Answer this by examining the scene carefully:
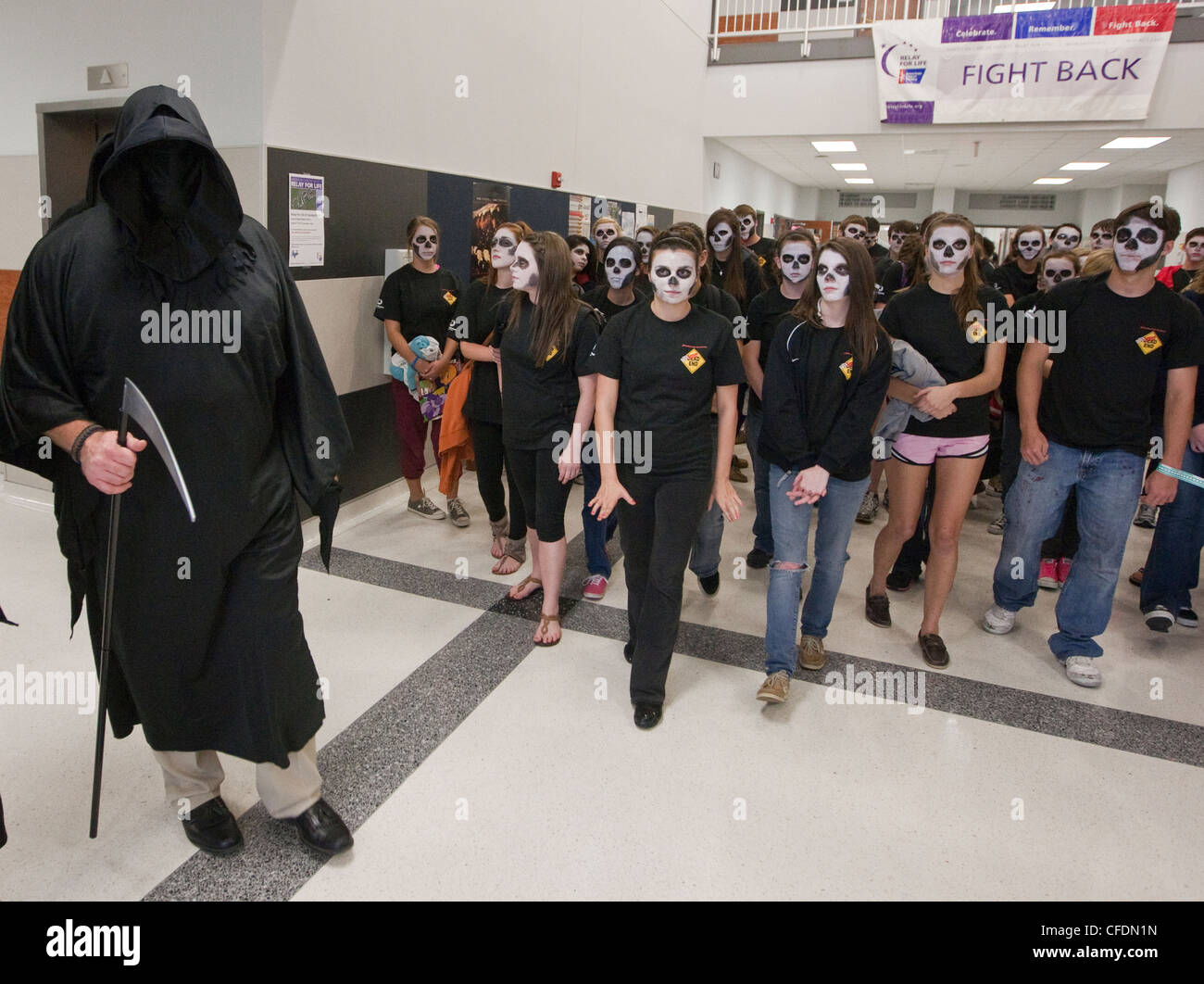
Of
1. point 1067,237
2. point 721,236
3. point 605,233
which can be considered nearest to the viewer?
point 721,236

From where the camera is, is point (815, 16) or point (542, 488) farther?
point (815, 16)

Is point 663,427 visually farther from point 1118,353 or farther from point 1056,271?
point 1056,271

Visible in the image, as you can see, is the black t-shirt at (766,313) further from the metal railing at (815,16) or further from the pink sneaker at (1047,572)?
the metal railing at (815,16)

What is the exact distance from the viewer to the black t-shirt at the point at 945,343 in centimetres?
291

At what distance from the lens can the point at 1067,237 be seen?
16.4ft

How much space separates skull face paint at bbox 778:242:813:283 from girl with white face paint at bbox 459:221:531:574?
112 centimetres

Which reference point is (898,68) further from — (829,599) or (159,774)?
(159,774)

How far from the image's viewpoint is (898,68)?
7824mm

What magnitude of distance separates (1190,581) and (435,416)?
354 centimetres

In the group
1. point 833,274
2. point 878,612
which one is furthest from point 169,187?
point 878,612

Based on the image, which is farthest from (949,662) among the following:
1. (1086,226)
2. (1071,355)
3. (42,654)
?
(1086,226)

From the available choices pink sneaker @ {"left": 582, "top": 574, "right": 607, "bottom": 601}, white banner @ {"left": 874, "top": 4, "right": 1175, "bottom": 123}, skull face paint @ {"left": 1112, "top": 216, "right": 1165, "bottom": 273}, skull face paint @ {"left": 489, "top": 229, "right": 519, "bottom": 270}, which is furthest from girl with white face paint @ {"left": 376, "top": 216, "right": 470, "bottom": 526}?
white banner @ {"left": 874, "top": 4, "right": 1175, "bottom": 123}

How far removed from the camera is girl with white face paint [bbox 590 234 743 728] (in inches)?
99.5

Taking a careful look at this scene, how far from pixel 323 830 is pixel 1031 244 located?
503 centimetres
